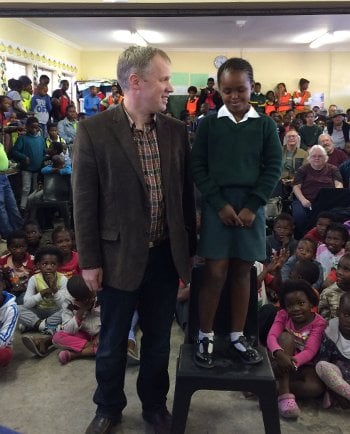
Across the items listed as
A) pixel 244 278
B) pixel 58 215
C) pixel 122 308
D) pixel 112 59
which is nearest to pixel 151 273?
pixel 122 308

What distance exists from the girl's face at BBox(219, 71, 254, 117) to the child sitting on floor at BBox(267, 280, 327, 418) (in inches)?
44.9

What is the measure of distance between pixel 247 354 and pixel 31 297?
1.69m

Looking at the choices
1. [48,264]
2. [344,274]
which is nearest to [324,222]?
[344,274]

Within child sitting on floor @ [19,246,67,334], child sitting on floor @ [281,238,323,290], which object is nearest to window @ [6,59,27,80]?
child sitting on floor @ [19,246,67,334]

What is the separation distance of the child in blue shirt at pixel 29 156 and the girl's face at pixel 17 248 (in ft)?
6.61

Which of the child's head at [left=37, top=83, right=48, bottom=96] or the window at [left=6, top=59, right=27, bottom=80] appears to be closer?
the child's head at [left=37, top=83, right=48, bottom=96]

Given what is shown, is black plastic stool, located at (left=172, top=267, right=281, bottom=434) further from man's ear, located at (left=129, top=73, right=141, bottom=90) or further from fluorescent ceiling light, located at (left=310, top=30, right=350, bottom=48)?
fluorescent ceiling light, located at (left=310, top=30, right=350, bottom=48)

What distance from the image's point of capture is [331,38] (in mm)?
10852

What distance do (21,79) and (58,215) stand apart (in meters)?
3.43

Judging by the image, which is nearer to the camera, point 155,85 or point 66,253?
point 155,85

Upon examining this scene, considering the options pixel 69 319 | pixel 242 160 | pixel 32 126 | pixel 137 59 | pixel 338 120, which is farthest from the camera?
pixel 338 120

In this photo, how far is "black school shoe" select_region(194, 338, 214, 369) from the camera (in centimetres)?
179

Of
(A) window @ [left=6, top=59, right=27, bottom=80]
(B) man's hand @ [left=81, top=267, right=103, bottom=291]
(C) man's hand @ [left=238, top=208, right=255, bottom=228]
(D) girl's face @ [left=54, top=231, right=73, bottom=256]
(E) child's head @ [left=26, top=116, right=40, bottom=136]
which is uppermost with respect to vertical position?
(A) window @ [left=6, top=59, right=27, bottom=80]

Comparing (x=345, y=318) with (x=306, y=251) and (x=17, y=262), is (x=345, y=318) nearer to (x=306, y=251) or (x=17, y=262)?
(x=306, y=251)
